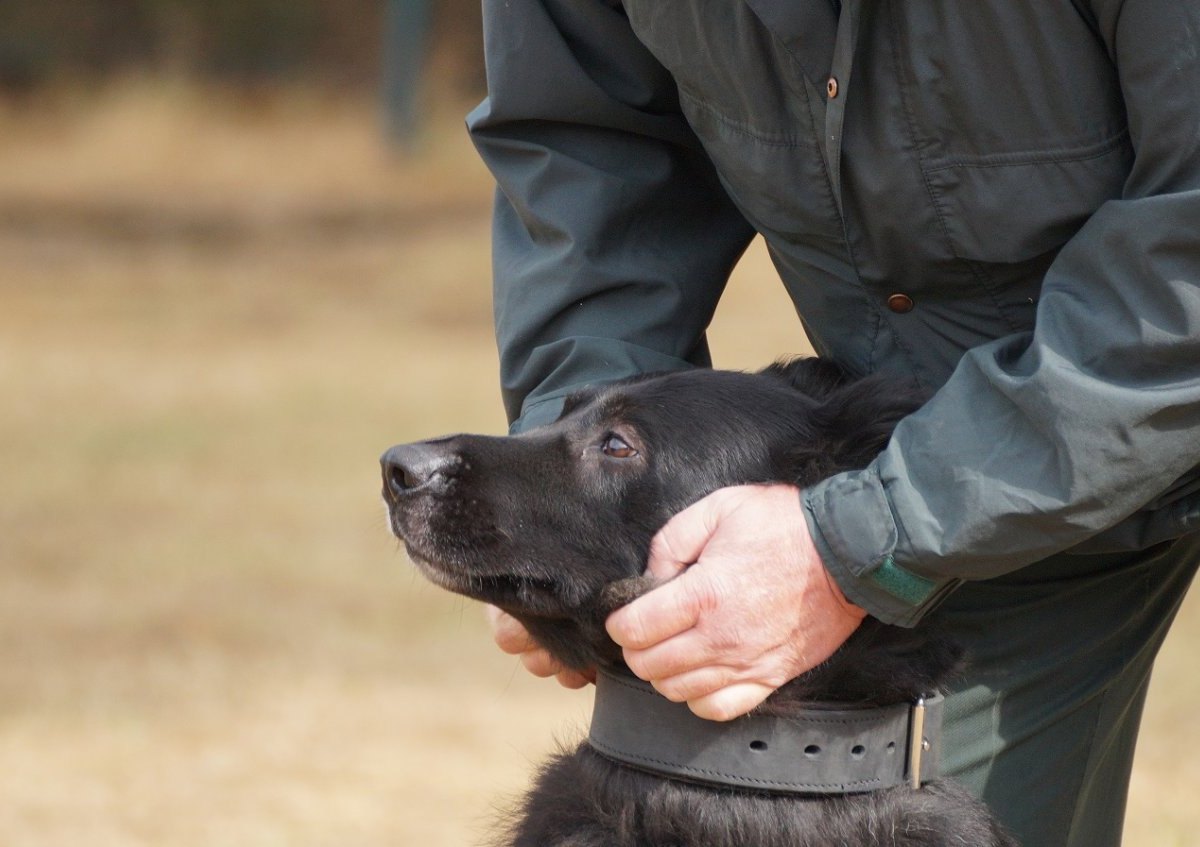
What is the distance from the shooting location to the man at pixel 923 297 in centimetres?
189

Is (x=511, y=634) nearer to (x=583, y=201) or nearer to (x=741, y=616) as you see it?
(x=741, y=616)

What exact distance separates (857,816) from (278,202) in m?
16.7

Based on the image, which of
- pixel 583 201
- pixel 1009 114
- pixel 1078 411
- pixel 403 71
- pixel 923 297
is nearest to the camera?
pixel 1078 411

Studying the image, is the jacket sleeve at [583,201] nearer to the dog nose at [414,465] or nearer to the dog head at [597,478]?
the dog head at [597,478]

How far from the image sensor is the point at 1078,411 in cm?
185

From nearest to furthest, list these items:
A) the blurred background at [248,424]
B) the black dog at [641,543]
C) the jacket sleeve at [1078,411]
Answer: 1. the jacket sleeve at [1078,411]
2. the black dog at [641,543]
3. the blurred background at [248,424]

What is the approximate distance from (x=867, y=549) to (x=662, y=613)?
278 mm

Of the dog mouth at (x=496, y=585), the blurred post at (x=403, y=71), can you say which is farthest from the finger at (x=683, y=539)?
the blurred post at (x=403, y=71)

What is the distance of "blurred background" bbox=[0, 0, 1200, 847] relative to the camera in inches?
192

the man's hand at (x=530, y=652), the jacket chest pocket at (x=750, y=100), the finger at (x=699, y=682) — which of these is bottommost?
the finger at (x=699, y=682)

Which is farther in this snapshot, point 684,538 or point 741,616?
point 684,538

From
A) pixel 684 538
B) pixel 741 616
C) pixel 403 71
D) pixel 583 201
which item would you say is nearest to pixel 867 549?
pixel 741 616

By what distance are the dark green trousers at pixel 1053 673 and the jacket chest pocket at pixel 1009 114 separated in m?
0.54

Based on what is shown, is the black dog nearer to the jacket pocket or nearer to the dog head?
the dog head
